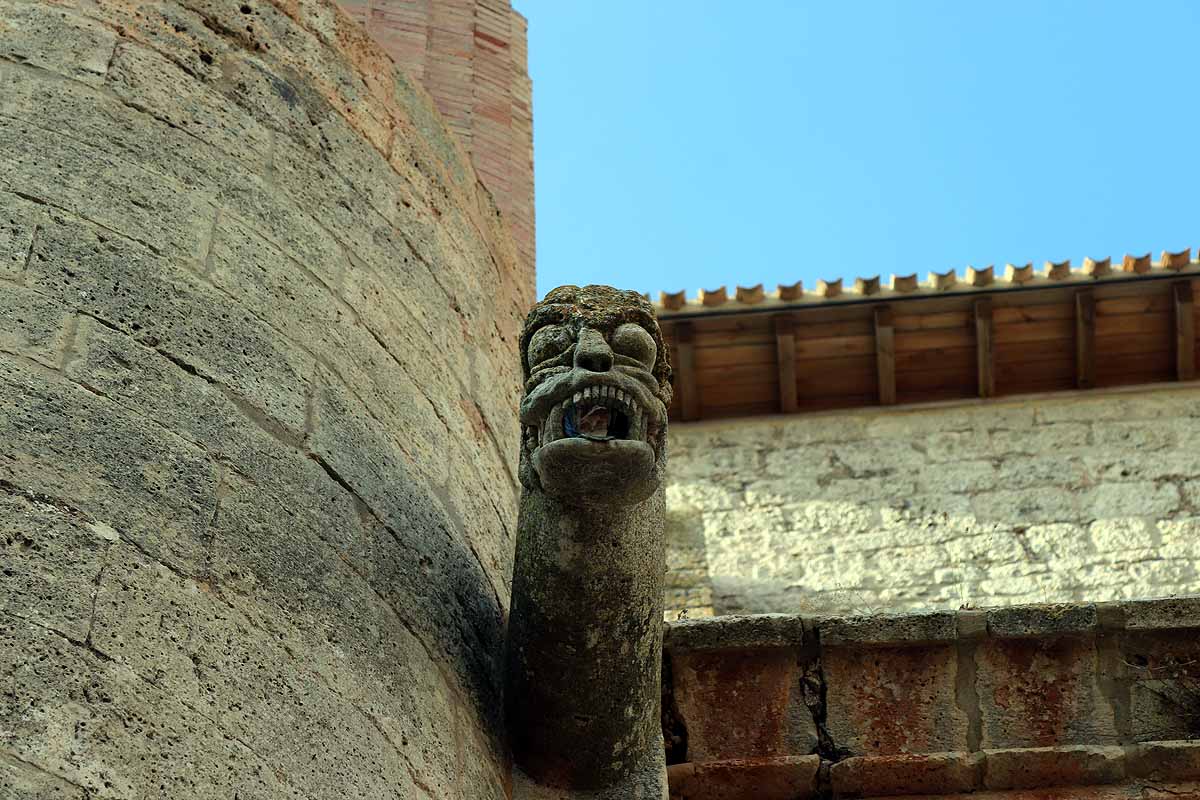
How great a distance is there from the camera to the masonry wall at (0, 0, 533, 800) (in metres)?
2.44

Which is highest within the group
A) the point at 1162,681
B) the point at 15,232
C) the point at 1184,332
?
the point at 1184,332

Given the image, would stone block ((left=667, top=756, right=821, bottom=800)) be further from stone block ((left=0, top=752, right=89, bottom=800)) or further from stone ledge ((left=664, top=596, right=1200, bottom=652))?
stone block ((left=0, top=752, right=89, bottom=800))

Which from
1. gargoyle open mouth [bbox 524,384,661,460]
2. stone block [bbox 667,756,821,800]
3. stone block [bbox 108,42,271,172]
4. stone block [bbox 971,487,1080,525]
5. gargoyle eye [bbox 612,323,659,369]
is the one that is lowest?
stone block [bbox 667,756,821,800]

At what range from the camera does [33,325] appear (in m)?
2.83

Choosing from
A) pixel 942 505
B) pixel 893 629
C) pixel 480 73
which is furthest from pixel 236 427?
pixel 942 505

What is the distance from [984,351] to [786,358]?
1075 millimetres

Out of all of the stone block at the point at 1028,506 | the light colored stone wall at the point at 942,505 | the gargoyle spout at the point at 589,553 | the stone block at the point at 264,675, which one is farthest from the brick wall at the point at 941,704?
the stone block at the point at 1028,506

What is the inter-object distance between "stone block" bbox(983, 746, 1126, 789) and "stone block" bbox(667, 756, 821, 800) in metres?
0.42

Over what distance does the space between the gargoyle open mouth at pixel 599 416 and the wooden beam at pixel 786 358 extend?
6.27 m

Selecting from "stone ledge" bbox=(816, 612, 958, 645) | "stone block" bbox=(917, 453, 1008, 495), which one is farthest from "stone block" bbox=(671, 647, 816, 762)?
"stone block" bbox=(917, 453, 1008, 495)

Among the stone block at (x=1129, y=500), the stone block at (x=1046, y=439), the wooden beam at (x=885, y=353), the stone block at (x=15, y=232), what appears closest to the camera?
the stone block at (x=15, y=232)

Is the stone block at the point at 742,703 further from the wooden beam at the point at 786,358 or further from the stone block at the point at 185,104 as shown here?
the wooden beam at the point at 786,358

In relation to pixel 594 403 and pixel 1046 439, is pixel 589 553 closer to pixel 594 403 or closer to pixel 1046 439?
pixel 594 403

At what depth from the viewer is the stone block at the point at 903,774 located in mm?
3992
